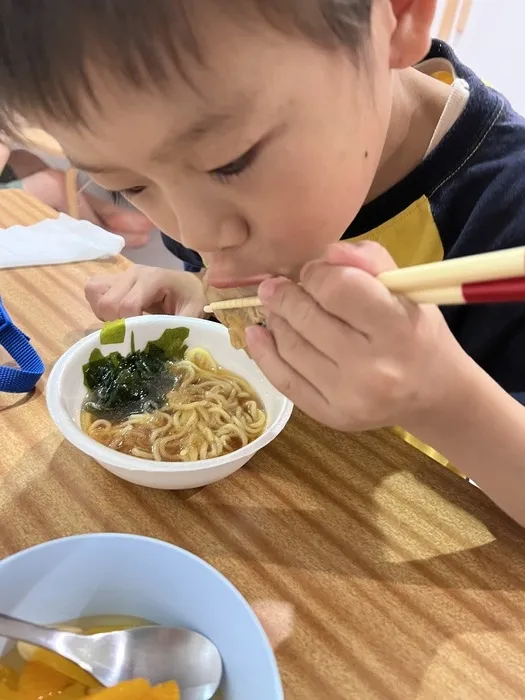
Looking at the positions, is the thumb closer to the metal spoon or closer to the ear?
the ear

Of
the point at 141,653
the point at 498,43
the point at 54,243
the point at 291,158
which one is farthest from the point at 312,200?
the point at 498,43

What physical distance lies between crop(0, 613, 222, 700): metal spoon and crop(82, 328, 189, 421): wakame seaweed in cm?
36

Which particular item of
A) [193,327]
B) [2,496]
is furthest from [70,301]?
[2,496]

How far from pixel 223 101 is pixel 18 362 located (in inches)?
23.5

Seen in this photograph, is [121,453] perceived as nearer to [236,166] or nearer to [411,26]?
[236,166]

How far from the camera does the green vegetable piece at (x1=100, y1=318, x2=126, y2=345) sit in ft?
3.21

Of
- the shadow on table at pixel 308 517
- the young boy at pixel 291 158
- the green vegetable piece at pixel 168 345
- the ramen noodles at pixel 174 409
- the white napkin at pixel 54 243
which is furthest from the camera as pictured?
the white napkin at pixel 54 243

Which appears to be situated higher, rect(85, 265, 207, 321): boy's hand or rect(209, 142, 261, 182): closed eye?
rect(209, 142, 261, 182): closed eye

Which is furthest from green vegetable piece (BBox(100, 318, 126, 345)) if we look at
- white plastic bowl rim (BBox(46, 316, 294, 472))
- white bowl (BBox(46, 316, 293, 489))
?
white plastic bowl rim (BBox(46, 316, 294, 472))

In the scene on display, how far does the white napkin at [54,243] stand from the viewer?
124 cm

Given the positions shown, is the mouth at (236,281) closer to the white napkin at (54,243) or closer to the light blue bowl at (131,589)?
the light blue bowl at (131,589)

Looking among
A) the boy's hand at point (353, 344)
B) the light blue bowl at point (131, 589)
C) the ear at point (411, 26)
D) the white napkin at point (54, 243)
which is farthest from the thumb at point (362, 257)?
the white napkin at point (54, 243)

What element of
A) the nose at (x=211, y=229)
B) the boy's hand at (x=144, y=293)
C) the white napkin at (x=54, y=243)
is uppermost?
the nose at (x=211, y=229)

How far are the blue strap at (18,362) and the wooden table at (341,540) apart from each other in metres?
0.03
